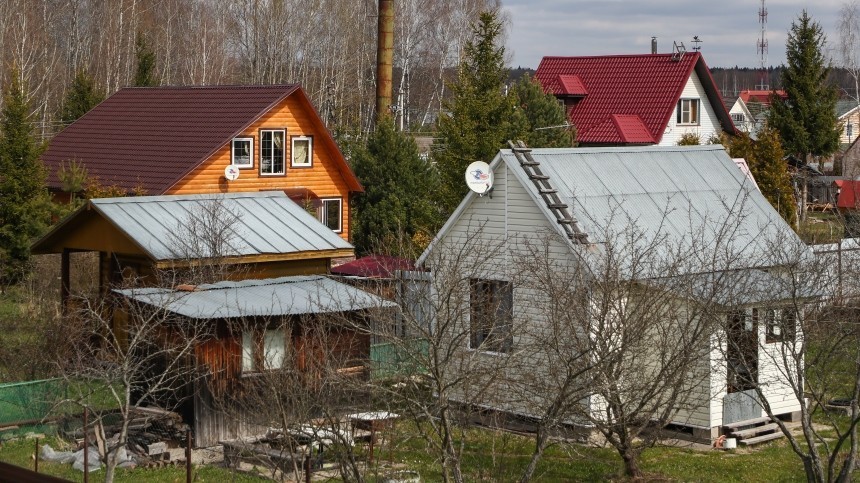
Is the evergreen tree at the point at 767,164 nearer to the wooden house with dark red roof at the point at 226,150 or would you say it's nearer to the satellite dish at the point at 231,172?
the wooden house with dark red roof at the point at 226,150

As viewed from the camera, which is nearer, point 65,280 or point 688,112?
point 65,280

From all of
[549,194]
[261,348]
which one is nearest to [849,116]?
[549,194]

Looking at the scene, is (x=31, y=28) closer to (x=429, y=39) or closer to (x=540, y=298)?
(x=429, y=39)

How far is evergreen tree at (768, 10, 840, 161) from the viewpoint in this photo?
4994 cm

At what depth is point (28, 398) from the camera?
16797 mm

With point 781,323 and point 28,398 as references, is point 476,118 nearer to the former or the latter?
point 28,398

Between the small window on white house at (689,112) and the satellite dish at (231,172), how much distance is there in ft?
71.6

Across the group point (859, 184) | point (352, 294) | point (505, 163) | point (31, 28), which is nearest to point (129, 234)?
point (352, 294)

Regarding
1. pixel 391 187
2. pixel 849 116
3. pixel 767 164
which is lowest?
pixel 391 187

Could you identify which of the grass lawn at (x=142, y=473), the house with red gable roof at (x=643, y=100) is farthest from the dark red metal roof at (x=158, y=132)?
the grass lawn at (x=142, y=473)

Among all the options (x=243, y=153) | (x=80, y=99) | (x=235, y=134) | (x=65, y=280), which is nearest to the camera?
(x=65, y=280)

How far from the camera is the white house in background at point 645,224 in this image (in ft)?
57.1

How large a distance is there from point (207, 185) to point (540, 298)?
58.7 feet

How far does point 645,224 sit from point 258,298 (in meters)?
6.16
